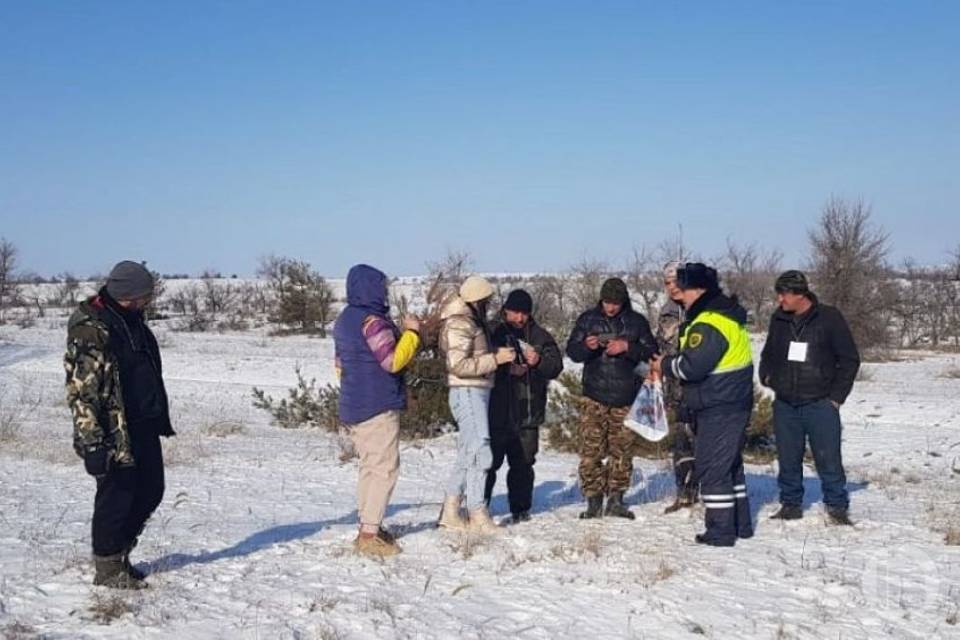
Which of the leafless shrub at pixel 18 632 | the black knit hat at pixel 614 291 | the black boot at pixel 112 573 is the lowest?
the leafless shrub at pixel 18 632

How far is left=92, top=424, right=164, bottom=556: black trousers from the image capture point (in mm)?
4922

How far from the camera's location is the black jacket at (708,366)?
20.3ft

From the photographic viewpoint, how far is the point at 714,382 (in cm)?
630

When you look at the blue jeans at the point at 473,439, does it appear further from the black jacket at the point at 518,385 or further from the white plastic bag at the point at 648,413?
the white plastic bag at the point at 648,413

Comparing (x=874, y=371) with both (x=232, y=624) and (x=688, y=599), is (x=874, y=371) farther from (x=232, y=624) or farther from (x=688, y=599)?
(x=232, y=624)

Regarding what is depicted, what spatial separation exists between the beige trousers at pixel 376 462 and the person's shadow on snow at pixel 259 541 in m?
0.63

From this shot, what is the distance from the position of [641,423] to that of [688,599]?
Answer: 1826 mm

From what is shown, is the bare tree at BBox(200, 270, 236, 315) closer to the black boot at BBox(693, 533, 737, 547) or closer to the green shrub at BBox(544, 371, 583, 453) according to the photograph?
the green shrub at BBox(544, 371, 583, 453)

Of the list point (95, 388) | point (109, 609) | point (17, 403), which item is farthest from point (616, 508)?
point (17, 403)

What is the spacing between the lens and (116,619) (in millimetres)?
4547

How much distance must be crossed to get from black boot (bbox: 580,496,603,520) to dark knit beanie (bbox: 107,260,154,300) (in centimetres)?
383

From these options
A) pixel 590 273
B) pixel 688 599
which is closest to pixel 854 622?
pixel 688 599

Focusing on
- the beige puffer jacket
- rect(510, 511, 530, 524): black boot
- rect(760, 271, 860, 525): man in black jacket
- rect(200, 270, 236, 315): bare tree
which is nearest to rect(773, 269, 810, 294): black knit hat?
rect(760, 271, 860, 525): man in black jacket

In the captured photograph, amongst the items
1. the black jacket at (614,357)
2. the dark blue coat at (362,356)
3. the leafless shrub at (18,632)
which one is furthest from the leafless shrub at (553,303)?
the leafless shrub at (18,632)
